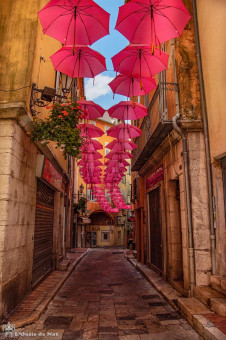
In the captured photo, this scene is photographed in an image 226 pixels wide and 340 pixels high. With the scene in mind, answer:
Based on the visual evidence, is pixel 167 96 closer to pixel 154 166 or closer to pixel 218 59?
pixel 218 59

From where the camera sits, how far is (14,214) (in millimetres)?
5547

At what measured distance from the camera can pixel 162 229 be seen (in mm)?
9203

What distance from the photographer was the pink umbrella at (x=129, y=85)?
21.7 feet

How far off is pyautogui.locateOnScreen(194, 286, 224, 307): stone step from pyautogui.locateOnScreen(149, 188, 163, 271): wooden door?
364 centimetres

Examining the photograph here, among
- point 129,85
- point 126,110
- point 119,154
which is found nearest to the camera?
point 129,85

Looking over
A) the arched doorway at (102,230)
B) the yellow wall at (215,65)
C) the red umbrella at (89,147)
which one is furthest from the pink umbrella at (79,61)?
the arched doorway at (102,230)

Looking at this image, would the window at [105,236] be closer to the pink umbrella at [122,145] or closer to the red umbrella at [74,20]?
the pink umbrella at [122,145]

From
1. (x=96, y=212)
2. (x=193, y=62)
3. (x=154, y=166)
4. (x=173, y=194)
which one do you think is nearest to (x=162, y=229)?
(x=173, y=194)

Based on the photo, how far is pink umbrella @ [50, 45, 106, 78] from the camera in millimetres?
5625

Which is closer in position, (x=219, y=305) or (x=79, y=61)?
(x=219, y=305)

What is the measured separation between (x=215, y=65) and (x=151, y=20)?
244cm

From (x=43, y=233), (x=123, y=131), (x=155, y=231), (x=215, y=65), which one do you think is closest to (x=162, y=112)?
(x=123, y=131)

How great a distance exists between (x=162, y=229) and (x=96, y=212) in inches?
1126

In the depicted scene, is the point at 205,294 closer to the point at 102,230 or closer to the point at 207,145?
the point at 207,145
